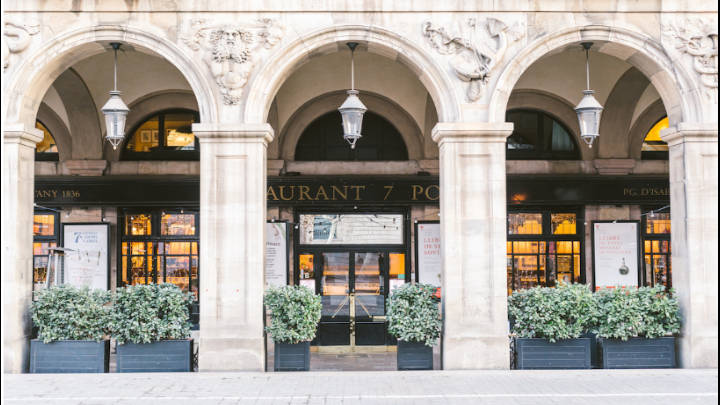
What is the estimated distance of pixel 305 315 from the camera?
9258 millimetres

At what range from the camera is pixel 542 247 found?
Answer: 533 inches

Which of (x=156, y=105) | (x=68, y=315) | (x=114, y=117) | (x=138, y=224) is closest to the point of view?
(x=68, y=315)

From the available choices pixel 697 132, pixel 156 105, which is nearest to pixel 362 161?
pixel 156 105

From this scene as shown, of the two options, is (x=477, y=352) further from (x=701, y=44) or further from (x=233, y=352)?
(x=701, y=44)

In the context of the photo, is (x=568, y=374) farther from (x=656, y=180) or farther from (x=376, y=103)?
(x=376, y=103)

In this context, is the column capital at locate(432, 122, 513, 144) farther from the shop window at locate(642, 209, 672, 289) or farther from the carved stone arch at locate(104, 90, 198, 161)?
the carved stone arch at locate(104, 90, 198, 161)

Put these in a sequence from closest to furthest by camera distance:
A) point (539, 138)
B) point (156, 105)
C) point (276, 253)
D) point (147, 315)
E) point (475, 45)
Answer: point (147, 315) < point (475, 45) < point (276, 253) < point (156, 105) < point (539, 138)

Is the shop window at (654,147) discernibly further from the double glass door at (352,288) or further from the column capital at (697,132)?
the double glass door at (352,288)

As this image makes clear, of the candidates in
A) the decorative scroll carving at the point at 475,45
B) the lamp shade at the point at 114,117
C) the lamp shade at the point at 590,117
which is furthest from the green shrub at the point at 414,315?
the lamp shade at the point at 114,117

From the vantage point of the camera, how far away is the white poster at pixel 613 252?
1313 cm

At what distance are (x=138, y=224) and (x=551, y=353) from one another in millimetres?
8945

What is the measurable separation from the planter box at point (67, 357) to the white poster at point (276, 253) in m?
4.11

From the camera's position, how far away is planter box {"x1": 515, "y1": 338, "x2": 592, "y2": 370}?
940cm

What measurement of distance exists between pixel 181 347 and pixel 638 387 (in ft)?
21.6
